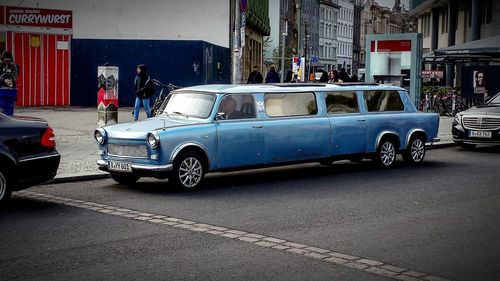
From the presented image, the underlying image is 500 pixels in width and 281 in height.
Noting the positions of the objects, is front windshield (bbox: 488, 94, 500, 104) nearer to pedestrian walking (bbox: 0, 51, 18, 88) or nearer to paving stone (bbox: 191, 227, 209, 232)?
pedestrian walking (bbox: 0, 51, 18, 88)

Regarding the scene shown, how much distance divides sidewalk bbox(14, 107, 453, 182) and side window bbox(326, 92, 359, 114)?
4.00 m

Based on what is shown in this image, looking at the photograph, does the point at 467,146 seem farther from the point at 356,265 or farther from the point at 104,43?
the point at 104,43

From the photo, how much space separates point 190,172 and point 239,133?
1.04 meters

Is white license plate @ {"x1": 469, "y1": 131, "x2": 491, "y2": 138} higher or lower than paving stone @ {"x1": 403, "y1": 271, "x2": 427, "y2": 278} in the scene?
higher

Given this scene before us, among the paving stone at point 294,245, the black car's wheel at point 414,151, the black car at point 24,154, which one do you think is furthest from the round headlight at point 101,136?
the black car's wheel at point 414,151

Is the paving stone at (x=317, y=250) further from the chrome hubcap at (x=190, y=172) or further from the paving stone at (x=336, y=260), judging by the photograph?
the chrome hubcap at (x=190, y=172)

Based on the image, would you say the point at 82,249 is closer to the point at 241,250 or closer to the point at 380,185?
the point at 241,250

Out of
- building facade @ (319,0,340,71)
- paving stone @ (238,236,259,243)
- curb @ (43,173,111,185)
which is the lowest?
paving stone @ (238,236,259,243)

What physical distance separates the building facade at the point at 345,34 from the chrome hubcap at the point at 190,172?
136 m

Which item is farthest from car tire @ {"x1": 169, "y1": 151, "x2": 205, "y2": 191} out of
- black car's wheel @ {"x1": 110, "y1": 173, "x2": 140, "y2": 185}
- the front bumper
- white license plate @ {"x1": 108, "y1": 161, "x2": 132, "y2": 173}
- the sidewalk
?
the sidewalk

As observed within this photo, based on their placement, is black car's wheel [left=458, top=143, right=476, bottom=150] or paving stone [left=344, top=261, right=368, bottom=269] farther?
black car's wheel [left=458, top=143, right=476, bottom=150]

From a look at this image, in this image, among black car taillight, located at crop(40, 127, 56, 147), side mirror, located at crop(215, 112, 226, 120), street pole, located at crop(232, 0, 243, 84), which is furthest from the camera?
street pole, located at crop(232, 0, 243, 84)

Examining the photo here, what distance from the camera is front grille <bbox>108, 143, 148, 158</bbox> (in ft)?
35.3

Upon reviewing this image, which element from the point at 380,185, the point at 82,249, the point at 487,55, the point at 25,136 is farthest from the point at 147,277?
the point at 487,55
